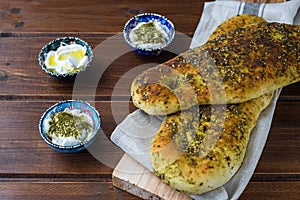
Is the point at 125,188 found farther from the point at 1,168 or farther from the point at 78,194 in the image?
the point at 1,168

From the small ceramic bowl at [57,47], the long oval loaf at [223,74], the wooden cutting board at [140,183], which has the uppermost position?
the long oval loaf at [223,74]

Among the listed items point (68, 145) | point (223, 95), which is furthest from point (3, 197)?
point (223, 95)

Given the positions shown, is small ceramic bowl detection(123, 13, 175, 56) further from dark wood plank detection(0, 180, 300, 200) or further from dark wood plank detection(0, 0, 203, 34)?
dark wood plank detection(0, 180, 300, 200)

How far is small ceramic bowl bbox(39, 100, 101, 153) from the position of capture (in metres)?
1.22

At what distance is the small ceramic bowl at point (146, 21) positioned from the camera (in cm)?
149

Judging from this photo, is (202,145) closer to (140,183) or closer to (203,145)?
(203,145)

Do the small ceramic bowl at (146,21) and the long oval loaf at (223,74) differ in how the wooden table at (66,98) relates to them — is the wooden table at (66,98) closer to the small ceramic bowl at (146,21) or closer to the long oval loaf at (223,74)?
the small ceramic bowl at (146,21)

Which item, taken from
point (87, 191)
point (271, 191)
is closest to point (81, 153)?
point (87, 191)

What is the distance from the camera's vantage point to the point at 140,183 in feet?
3.86

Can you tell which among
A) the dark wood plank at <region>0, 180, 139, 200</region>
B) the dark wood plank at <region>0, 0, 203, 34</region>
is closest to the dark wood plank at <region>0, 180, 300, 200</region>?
the dark wood plank at <region>0, 180, 139, 200</region>

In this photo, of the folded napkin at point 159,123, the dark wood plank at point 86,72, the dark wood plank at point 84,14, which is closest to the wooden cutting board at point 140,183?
the folded napkin at point 159,123

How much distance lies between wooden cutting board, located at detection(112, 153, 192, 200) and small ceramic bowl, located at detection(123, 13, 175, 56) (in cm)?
40

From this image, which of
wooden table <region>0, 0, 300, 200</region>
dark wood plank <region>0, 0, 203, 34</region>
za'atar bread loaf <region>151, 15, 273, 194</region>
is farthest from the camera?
dark wood plank <region>0, 0, 203, 34</region>

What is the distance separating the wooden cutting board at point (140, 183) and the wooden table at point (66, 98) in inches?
1.1
